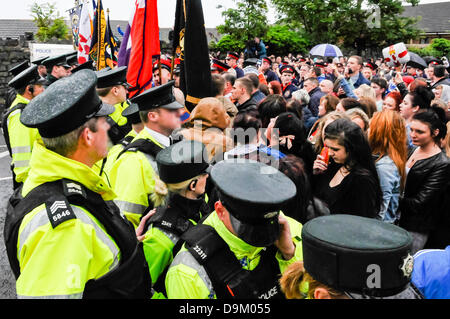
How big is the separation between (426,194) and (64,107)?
9.70ft

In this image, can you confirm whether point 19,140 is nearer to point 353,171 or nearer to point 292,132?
point 292,132

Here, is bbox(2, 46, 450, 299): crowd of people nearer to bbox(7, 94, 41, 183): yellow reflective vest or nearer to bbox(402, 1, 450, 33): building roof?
bbox(7, 94, 41, 183): yellow reflective vest

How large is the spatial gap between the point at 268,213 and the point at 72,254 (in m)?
0.84

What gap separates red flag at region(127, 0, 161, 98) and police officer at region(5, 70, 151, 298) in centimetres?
264

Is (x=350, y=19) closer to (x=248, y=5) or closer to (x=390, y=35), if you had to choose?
(x=390, y=35)

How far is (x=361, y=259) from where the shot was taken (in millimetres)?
1332

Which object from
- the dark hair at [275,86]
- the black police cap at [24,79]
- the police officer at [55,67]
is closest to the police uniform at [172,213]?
the black police cap at [24,79]

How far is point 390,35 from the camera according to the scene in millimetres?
34875

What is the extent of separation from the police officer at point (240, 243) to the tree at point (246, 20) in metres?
28.0

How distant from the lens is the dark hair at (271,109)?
13.8ft
